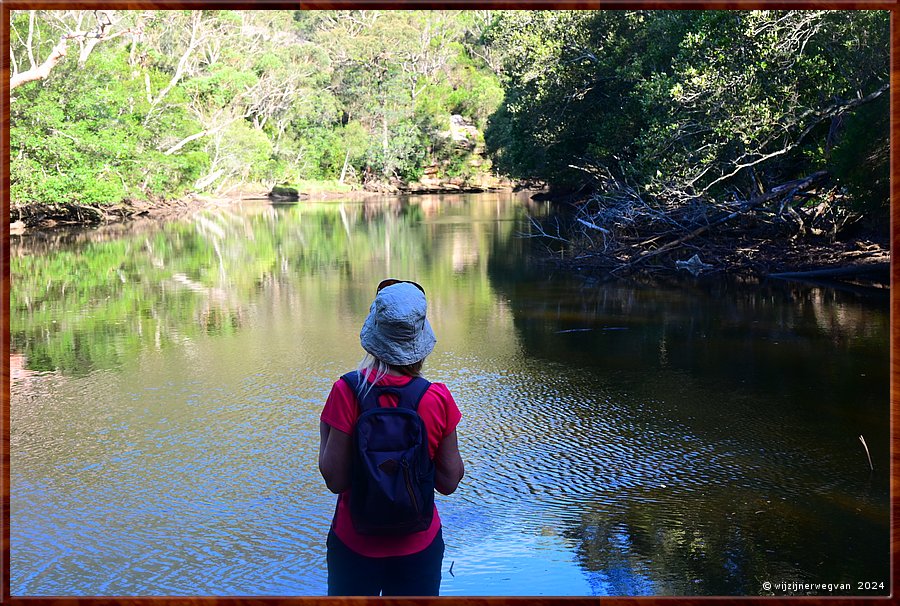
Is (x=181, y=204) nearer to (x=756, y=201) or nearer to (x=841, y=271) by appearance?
(x=756, y=201)

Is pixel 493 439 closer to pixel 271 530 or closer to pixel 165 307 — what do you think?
pixel 271 530

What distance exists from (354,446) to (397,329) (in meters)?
0.37

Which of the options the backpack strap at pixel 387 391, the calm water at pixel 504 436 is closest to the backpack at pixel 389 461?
the backpack strap at pixel 387 391

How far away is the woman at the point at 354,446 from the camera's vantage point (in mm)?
2840

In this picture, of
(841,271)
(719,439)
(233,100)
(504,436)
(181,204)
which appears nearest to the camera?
(719,439)

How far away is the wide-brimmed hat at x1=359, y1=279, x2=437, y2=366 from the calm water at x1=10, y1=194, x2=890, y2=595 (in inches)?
82.2

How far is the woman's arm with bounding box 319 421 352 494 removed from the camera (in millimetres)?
2842

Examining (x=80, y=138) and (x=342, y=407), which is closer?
(x=342, y=407)

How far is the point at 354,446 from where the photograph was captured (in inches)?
112

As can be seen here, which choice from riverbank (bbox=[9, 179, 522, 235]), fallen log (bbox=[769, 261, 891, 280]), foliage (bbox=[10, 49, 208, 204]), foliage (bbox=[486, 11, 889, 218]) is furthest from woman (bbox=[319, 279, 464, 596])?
riverbank (bbox=[9, 179, 522, 235])

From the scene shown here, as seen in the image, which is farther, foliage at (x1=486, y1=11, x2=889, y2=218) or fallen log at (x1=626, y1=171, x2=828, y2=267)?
fallen log at (x1=626, y1=171, x2=828, y2=267)

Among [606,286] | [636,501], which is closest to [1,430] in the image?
[636,501]

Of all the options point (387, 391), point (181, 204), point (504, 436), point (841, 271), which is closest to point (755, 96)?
point (841, 271)

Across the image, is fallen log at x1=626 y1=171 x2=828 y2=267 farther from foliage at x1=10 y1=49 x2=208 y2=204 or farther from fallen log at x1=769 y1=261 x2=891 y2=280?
foliage at x1=10 y1=49 x2=208 y2=204
